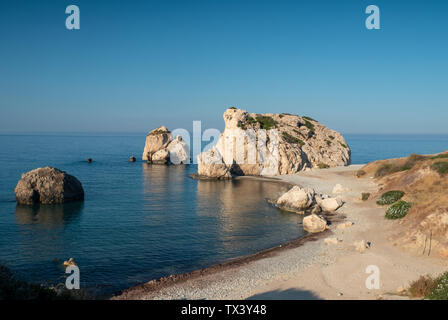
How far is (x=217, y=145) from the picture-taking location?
76.7m

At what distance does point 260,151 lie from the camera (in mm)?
73188

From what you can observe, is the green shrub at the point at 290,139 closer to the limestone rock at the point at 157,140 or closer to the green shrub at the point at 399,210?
the limestone rock at the point at 157,140

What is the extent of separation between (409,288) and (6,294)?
1846 centimetres

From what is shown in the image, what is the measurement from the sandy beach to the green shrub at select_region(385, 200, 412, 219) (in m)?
2.15

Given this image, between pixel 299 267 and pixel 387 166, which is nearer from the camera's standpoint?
pixel 299 267

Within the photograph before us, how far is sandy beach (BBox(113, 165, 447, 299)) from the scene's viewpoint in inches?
709

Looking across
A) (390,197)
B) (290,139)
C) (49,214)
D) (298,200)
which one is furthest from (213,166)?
(390,197)

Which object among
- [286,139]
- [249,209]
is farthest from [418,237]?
[286,139]

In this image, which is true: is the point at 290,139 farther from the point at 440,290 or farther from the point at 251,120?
the point at 440,290

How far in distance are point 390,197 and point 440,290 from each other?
24.3m

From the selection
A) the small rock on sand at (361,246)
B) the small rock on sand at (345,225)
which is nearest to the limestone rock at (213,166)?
the small rock on sand at (345,225)

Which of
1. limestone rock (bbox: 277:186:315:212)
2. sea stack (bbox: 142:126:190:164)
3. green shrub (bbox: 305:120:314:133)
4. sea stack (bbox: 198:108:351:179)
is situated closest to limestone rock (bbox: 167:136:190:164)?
sea stack (bbox: 142:126:190:164)
